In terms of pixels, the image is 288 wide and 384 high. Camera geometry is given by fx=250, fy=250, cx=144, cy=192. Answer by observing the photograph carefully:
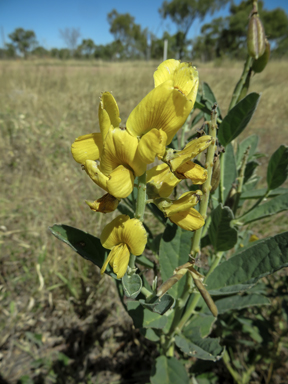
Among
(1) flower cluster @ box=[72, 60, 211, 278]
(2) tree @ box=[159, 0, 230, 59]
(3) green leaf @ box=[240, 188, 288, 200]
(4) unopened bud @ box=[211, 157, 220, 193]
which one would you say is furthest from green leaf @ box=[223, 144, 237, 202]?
(2) tree @ box=[159, 0, 230, 59]

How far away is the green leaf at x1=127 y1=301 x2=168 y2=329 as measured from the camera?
77cm

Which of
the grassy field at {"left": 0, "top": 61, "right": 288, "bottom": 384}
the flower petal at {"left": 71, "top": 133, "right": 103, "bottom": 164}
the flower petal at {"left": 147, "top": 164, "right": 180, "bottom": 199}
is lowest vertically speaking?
the grassy field at {"left": 0, "top": 61, "right": 288, "bottom": 384}

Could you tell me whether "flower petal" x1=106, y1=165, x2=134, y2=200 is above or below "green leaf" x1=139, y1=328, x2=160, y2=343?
above

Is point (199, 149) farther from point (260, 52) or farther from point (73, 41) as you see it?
point (73, 41)

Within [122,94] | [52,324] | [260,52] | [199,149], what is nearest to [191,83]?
[199,149]

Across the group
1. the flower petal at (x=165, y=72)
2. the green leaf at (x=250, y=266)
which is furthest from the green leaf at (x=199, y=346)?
the flower petal at (x=165, y=72)

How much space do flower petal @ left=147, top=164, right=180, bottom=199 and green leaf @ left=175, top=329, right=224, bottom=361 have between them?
0.47 metres

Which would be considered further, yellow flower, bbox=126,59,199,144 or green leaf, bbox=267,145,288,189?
green leaf, bbox=267,145,288,189

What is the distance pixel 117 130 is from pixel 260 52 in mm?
533

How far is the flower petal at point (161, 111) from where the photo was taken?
47 cm

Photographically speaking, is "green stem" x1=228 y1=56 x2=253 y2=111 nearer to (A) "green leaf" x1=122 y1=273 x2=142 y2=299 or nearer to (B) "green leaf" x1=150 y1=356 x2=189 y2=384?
(A) "green leaf" x1=122 y1=273 x2=142 y2=299

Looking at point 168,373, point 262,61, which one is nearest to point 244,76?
point 262,61

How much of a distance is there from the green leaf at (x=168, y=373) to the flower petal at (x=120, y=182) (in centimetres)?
69

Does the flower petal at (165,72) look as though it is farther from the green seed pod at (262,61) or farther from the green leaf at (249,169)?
the green leaf at (249,169)
